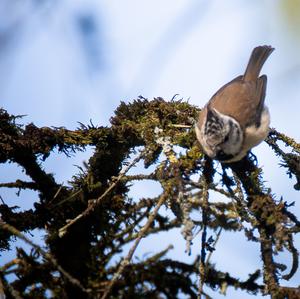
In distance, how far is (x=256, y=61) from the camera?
5.87 metres

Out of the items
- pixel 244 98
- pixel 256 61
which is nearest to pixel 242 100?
pixel 244 98

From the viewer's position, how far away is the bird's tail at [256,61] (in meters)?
5.68

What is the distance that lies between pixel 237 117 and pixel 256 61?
126 cm

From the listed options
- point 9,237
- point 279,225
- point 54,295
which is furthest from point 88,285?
point 279,225

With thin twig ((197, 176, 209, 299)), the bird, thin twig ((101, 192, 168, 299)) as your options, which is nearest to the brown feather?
the bird

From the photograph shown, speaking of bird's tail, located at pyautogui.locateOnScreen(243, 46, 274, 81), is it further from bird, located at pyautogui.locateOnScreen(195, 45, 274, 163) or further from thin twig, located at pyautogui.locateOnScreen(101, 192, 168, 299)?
thin twig, located at pyautogui.locateOnScreen(101, 192, 168, 299)

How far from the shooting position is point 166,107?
3.54m

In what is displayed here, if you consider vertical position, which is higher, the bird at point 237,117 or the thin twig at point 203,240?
the bird at point 237,117

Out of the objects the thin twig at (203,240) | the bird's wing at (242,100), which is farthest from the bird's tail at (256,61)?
the thin twig at (203,240)

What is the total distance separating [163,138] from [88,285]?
1141 mm

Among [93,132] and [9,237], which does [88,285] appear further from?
[93,132]

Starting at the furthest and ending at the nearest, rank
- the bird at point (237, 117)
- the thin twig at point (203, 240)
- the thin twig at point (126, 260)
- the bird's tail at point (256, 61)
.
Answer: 1. the bird's tail at point (256, 61)
2. the bird at point (237, 117)
3. the thin twig at point (203, 240)
4. the thin twig at point (126, 260)

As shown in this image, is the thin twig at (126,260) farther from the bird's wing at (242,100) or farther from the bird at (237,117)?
the bird's wing at (242,100)

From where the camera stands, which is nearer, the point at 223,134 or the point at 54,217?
the point at 54,217
